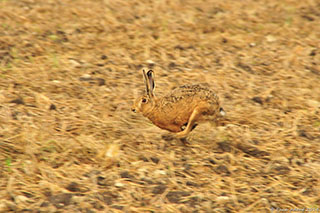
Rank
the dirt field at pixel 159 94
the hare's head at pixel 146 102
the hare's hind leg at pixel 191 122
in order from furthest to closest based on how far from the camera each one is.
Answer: the hare's head at pixel 146 102 < the hare's hind leg at pixel 191 122 < the dirt field at pixel 159 94

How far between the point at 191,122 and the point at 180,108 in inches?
6.5

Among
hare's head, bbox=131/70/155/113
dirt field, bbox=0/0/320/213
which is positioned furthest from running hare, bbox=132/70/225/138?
dirt field, bbox=0/0/320/213

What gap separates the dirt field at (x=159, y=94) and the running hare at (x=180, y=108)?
0.73 feet

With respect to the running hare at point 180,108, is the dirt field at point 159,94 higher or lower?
lower

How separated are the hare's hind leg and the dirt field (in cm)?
16

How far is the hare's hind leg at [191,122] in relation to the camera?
4.68m

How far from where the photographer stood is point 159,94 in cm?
589

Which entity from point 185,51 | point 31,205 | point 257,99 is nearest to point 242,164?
point 257,99

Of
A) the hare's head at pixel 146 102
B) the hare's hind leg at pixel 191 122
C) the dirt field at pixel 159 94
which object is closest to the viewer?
the dirt field at pixel 159 94

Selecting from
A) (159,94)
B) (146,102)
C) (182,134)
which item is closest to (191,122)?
(182,134)

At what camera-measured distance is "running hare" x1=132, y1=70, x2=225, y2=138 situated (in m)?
4.71

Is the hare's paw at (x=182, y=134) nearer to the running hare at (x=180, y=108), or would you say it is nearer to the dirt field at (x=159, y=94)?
the running hare at (x=180, y=108)

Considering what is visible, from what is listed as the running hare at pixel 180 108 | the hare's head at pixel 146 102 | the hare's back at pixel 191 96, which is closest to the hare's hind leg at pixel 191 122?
the running hare at pixel 180 108

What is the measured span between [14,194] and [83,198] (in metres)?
0.54
